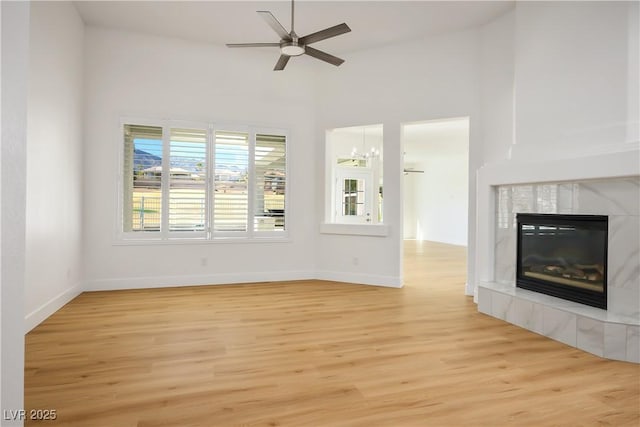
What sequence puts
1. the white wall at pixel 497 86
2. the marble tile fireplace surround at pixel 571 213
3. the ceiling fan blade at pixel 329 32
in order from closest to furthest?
1. the marble tile fireplace surround at pixel 571 213
2. the ceiling fan blade at pixel 329 32
3. the white wall at pixel 497 86

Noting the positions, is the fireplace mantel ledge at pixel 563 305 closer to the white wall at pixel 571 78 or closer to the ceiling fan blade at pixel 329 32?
the white wall at pixel 571 78

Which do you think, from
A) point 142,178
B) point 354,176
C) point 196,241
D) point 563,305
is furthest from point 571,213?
point 354,176

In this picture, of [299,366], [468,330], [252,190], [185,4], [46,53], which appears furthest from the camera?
[252,190]

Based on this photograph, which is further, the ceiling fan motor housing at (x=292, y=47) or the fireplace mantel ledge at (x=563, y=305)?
the ceiling fan motor housing at (x=292, y=47)

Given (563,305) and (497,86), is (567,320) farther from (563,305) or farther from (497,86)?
(497,86)

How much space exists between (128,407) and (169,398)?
0.70 ft

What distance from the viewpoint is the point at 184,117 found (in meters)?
5.51

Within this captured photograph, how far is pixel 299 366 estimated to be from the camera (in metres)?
2.72

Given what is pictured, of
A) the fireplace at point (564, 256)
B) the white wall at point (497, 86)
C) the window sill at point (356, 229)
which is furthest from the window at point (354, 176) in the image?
the fireplace at point (564, 256)

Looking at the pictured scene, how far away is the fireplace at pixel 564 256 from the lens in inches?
130

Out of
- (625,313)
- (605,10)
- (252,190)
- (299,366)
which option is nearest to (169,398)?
(299,366)

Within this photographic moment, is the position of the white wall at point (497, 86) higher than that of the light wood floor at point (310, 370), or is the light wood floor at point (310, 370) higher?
the white wall at point (497, 86)

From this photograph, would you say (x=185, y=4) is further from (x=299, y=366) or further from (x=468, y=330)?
(x=468, y=330)

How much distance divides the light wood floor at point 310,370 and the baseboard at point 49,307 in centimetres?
8
